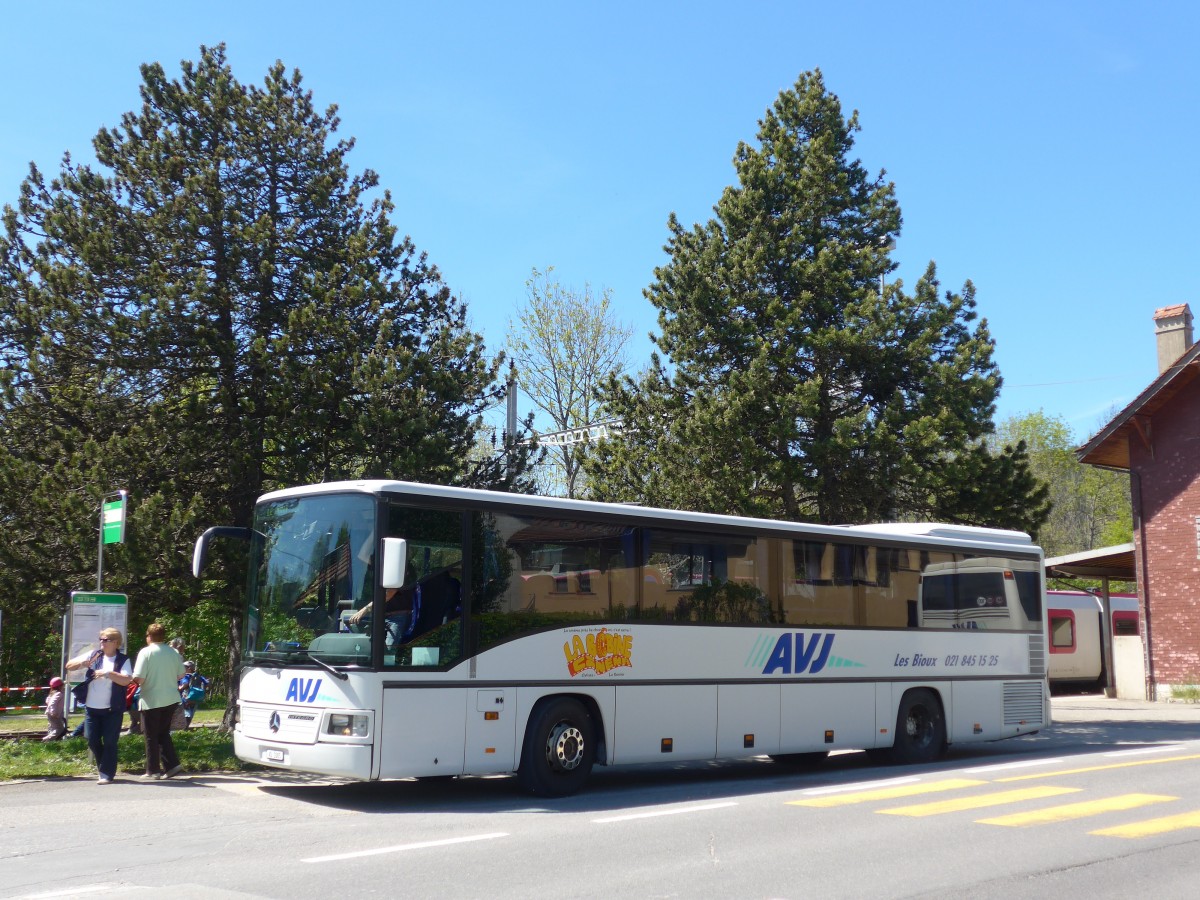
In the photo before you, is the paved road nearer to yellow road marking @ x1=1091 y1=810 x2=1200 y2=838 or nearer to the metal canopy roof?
yellow road marking @ x1=1091 y1=810 x2=1200 y2=838

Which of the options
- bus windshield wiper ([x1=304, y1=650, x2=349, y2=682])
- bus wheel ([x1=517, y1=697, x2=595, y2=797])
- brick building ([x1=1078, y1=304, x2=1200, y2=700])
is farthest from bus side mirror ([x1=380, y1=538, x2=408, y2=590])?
brick building ([x1=1078, y1=304, x2=1200, y2=700])

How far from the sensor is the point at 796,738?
46.7 ft

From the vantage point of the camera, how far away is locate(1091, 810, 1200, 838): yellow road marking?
948cm

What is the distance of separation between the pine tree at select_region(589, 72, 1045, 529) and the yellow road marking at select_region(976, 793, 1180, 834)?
9034mm

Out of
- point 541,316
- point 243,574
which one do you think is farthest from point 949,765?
point 541,316

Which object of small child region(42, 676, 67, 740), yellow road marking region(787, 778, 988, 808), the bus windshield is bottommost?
yellow road marking region(787, 778, 988, 808)

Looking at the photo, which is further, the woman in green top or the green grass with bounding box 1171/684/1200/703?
the green grass with bounding box 1171/684/1200/703

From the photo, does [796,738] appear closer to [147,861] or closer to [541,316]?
[147,861]

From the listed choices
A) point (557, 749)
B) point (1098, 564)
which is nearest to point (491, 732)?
point (557, 749)

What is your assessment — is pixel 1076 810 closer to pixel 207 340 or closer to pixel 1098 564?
pixel 207 340

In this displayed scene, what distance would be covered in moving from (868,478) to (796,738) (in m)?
7.66

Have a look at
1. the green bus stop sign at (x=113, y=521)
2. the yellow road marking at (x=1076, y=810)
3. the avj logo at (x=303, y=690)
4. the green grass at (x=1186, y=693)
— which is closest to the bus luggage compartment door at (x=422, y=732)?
the avj logo at (x=303, y=690)

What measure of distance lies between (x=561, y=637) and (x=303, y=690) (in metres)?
2.59

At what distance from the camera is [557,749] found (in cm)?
1191
